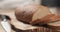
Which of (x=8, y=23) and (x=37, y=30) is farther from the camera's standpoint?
(x=8, y=23)

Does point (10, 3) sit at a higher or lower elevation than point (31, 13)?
lower

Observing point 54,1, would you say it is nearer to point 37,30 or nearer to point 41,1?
point 41,1

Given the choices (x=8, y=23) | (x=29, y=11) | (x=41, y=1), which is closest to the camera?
(x=29, y=11)

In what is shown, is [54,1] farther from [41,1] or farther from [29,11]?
[29,11]

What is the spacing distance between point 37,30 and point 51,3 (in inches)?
31.5

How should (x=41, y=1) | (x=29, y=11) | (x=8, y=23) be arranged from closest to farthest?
(x=29, y=11) → (x=8, y=23) → (x=41, y=1)

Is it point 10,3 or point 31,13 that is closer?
point 31,13

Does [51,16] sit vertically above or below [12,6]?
above

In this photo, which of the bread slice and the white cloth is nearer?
the bread slice

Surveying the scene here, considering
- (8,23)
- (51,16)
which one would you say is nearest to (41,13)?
(51,16)

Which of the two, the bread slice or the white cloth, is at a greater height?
the bread slice

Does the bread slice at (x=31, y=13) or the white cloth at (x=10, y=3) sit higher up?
the bread slice at (x=31, y=13)

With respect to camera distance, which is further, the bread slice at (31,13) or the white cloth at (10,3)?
the white cloth at (10,3)

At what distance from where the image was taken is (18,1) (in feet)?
4.67
